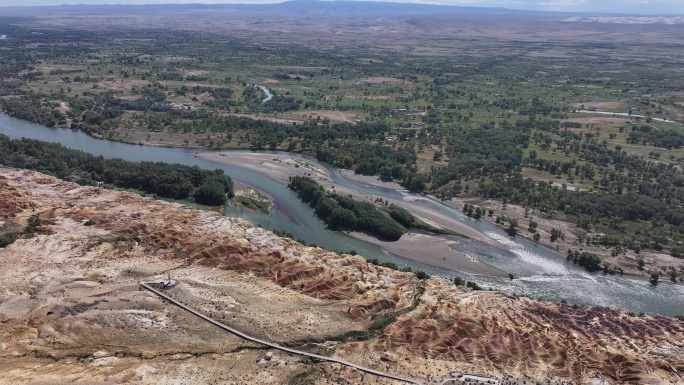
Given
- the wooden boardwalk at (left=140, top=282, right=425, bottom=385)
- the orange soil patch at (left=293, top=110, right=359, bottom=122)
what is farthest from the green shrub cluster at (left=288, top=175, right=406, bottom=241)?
the orange soil patch at (left=293, top=110, right=359, bottom=122)

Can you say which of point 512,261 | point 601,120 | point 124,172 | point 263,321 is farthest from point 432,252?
point 601,120

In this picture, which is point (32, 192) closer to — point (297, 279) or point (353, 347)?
point (297, 279)

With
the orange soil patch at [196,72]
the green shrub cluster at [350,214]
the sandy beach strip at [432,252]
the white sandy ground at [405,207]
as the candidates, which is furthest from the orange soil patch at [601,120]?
the orange soil patch at [196,72]

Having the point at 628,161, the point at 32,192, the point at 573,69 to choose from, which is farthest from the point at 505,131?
the point at 573,69

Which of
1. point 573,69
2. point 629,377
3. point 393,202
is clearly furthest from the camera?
point 573,69

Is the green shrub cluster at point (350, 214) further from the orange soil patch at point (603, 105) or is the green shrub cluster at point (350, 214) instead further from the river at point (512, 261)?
the orange soil patch at point (603, 105)
